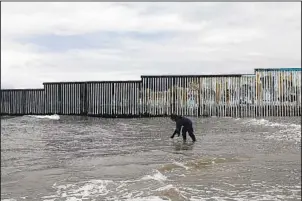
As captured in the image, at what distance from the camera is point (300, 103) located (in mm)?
24547

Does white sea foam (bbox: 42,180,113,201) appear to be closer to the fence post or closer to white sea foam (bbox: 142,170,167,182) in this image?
white sea foam (bbox: 142,170,167,182)

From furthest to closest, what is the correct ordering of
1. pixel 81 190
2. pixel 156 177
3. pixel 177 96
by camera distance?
pixel 177 96 → pixel 156 177 → pixel 81 190

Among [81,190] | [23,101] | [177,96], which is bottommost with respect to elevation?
[81,190]

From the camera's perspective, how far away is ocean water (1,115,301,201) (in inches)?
258

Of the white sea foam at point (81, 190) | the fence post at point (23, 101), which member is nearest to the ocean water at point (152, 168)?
the white sea foam at point (81, 190)

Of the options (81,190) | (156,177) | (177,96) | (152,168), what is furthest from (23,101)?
(81,190)

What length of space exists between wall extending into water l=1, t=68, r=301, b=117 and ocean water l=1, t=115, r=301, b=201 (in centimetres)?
993

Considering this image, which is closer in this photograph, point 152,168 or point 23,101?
point 152,168

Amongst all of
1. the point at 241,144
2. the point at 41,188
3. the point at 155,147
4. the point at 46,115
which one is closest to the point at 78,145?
the point at 155,147

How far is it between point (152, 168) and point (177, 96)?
17.3 m

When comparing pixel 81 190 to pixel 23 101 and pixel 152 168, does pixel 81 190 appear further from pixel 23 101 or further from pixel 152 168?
pixel 23 101

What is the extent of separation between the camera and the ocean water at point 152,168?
21.5 feet

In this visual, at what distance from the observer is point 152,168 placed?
883cm

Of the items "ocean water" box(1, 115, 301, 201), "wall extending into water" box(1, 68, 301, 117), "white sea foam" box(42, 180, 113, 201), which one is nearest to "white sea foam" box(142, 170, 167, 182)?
"ocean water" box(1, 115, 301, 201)
